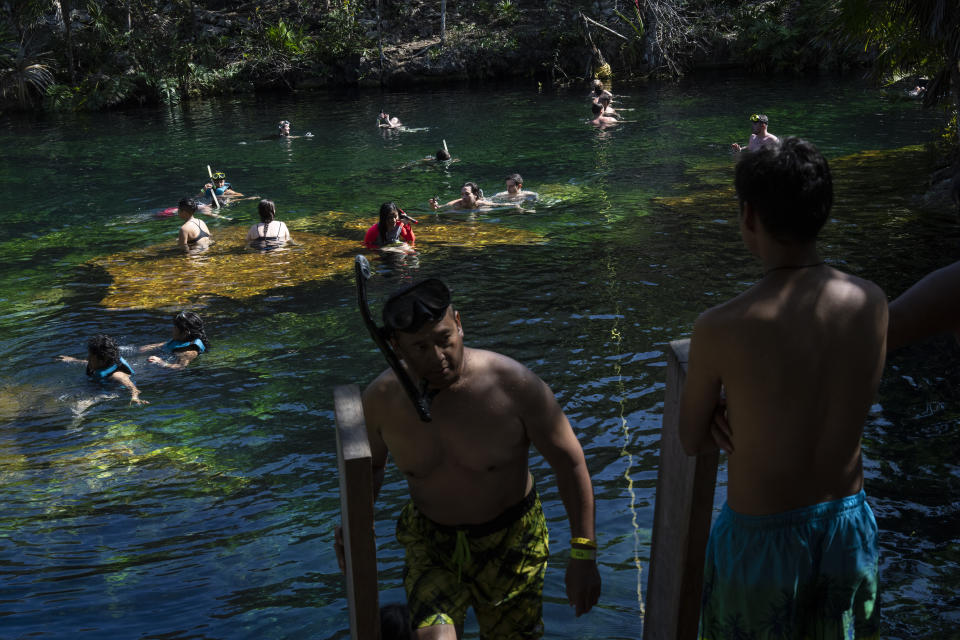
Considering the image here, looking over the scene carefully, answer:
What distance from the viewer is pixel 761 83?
32.2 m

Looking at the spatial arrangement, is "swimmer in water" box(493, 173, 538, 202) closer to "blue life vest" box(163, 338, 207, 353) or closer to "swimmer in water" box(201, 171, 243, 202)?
"swimmer in water" box(201, 171, 243, 202)

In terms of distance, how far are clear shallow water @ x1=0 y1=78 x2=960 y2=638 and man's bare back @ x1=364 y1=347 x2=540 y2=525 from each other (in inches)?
72.8

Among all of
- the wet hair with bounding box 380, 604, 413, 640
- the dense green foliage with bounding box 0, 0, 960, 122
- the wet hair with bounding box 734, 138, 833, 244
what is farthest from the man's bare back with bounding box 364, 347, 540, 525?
the dense green foliage with bounding box 0, 0, 960, 122

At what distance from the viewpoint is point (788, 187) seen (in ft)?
7.88

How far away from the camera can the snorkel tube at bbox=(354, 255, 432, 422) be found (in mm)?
2701

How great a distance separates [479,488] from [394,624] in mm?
695

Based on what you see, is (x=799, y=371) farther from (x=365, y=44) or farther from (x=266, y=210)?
(x=365, y=44)

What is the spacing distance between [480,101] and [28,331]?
23.9 metres

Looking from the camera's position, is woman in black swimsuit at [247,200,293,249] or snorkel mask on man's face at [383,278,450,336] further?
woman in black swimsuit at [247,200,293,249]

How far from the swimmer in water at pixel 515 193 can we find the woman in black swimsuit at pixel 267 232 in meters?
4.34

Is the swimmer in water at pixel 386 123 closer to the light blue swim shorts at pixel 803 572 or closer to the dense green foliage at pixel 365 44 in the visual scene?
the dense green foliage at pixel 365 44

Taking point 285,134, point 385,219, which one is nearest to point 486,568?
point 385,219

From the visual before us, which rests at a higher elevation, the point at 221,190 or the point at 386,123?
the point at 386,123

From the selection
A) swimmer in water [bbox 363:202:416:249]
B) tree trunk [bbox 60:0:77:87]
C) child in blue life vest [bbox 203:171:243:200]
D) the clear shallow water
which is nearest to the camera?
the clear shallow water
